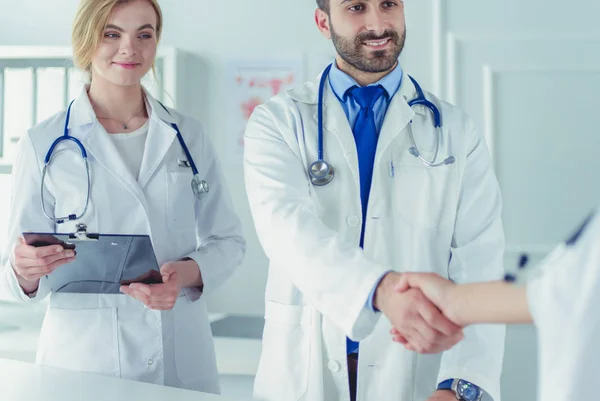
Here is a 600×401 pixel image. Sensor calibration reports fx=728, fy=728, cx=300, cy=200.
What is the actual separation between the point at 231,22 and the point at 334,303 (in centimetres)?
205

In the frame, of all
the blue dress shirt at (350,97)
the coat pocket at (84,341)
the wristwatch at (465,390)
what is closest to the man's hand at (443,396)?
the wristwatch at (465,390)

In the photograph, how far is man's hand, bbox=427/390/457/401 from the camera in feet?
4.75

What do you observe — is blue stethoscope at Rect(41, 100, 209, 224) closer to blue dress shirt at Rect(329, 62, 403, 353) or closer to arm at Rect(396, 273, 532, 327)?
blue dress shirt at Rect(329, 62, 403, 353)

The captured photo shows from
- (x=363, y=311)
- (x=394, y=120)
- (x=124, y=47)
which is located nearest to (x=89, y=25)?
(x=124, y=47)

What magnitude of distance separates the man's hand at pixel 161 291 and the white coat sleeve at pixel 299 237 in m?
0.30

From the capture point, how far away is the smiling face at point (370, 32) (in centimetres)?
167

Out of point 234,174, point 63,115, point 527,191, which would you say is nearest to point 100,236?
point 63,115

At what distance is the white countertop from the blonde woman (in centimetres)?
23

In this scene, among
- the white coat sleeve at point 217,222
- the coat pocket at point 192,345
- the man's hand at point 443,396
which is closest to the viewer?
the man's hand at point 443,396

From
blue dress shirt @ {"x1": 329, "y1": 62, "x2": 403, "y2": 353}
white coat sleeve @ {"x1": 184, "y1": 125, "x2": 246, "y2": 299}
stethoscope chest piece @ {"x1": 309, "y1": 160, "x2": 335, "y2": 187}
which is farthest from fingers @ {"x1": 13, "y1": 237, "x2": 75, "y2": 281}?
blue dress shirt @ {"x1": 329, "y1": 62, "x2": 403, "y2": 353}

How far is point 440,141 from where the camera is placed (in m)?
1.65

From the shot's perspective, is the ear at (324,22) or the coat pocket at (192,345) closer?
the ear at (324,22)

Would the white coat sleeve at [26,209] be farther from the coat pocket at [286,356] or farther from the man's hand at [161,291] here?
the coat pocket at [286,356]

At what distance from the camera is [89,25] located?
192 cm
